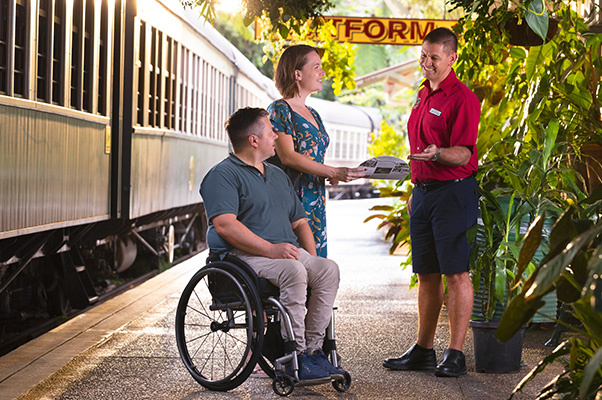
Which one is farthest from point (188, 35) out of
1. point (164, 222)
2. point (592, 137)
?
point (592, 137)

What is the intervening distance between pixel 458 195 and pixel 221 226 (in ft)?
4.44

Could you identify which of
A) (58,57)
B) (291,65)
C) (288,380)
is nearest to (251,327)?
(288,380)

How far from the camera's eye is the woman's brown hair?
17.7 ft

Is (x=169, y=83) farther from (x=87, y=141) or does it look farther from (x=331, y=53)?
(x=87, y=141)

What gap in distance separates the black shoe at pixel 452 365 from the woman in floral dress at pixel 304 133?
91 cm

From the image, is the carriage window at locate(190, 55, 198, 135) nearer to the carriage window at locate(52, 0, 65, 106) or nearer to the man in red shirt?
the carriage window at locate(52, 0, 65, 106)

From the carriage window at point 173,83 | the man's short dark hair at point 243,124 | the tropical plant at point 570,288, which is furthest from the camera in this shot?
the carriage window at point 173,83

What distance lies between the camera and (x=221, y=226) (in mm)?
4879

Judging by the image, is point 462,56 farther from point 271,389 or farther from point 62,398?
point 62,398

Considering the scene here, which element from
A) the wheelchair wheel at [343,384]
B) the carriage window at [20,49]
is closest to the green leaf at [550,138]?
the wheelchair wheel at [343,384]

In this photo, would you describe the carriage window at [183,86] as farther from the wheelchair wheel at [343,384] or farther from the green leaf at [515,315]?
the green leaf at [515,315]

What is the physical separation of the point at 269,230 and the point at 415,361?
3.97 ft

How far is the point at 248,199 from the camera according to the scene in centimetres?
502

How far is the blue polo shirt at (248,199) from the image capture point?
494cm
